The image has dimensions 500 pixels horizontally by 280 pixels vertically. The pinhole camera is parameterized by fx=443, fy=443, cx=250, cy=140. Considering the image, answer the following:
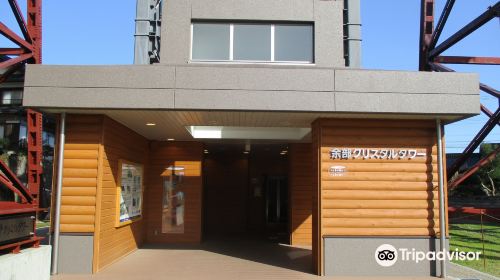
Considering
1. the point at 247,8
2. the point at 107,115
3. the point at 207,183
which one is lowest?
the point at 207,183

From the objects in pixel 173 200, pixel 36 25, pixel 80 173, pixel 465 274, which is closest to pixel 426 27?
pixel 465 274

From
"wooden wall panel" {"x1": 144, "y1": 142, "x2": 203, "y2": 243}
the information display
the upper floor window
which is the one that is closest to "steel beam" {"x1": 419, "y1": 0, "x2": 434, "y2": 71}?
the upper floor window

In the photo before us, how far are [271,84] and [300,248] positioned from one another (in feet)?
19.7

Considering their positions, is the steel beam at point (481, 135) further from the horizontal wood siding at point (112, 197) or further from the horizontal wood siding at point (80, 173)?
the horizontal wood siding at point (80, 173)

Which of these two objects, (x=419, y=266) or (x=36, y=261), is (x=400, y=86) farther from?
(x=36, y=261)

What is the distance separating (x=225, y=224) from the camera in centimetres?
1745

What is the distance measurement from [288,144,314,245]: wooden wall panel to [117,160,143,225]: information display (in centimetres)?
438

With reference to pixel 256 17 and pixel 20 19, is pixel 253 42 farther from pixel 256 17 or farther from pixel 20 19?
pixel 20 19

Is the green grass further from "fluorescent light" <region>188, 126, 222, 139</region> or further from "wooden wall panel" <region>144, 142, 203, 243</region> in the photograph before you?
"wooden wall panel" <region>144, 142, 203, 243</region>

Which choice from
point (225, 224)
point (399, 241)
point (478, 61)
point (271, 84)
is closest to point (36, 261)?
point (271, 84)

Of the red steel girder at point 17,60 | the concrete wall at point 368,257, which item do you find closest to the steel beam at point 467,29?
the concrete wall at point 368,257

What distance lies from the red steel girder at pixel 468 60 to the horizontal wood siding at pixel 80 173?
1332cm

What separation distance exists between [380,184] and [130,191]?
589 centimetres

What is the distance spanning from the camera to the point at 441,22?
55.1 feet
